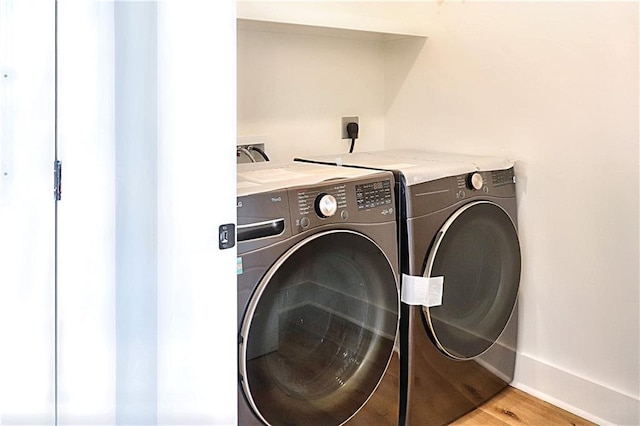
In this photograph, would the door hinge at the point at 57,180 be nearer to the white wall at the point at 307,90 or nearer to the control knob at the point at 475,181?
the white wall at the point at 307,90

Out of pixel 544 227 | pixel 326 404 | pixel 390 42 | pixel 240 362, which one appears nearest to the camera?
pixel 240 362

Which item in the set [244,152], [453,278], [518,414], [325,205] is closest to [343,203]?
[325,205]

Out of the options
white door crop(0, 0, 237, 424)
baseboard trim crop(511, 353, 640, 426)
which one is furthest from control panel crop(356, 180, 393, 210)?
baseboard trim crop(511, 353, 640, 426)

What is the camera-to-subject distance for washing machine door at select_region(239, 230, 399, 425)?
1.31 metres

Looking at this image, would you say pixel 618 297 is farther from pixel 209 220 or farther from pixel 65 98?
pixel 65 98

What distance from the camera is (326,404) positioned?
146 centimetres

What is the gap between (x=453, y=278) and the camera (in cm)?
174

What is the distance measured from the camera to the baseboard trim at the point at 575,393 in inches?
70.8

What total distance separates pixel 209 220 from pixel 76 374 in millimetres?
382

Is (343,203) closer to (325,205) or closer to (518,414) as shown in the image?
(325,205)

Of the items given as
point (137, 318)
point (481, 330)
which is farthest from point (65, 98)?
point (481, 330)

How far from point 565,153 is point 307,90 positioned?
0.92 metres

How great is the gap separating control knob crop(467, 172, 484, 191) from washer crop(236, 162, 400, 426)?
1.06ft

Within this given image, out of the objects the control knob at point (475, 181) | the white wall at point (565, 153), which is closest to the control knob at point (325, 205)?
the control knob at point (475, 181)
